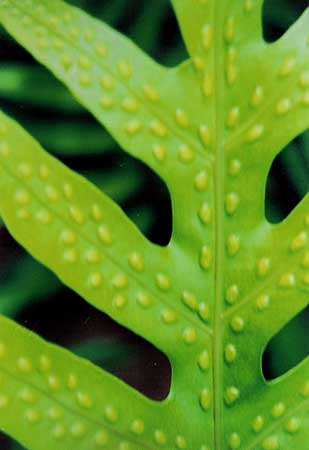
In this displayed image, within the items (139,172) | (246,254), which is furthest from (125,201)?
(246,254)

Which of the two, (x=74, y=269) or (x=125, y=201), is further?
(x=125, y=201)

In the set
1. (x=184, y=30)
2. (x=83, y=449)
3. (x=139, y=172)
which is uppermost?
(x=184, y=30)

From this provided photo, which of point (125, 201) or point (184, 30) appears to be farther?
point (125, 201)

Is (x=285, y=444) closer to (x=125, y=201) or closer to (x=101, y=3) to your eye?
(x=125, y=201)

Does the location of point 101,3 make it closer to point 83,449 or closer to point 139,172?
point 139,172

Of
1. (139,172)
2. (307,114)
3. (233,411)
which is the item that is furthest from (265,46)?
(233,411)

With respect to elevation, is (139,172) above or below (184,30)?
below
